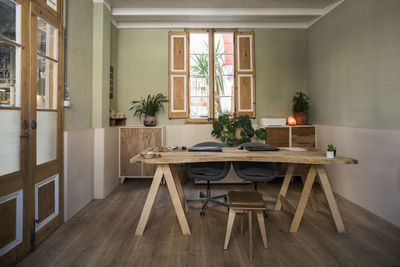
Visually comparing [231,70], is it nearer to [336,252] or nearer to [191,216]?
[191,216]

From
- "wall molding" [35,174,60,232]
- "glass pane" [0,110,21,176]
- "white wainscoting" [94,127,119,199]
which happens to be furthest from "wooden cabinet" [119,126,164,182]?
"glass pane" [0,110,21,176]

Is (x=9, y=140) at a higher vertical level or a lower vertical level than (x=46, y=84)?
lower

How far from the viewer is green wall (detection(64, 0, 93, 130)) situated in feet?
10.2

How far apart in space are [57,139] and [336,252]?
10.5ft

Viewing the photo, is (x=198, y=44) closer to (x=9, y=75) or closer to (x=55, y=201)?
(x=9, y=75)

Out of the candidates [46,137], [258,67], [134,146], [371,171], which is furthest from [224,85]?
[46,137]

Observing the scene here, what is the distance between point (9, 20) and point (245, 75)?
416 cm

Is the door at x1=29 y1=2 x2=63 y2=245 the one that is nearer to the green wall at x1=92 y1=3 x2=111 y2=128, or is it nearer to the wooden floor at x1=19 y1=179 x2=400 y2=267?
the wooden floor at x1=19 y1=179 x2=400 y2=267

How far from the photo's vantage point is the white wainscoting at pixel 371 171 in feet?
9.55

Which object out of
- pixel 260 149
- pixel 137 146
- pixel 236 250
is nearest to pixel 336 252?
pixel 236 250

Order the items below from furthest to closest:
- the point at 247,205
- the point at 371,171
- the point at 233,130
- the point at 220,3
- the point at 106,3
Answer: the point at 233,130, the point at 220,3, the point at 106,3, the point at 371,171, the point at 247,205

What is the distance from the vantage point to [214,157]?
2.59 metres

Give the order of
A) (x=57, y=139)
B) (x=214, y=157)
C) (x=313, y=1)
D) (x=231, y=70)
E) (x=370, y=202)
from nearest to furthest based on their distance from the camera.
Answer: (x=214, y=157) < (x=57, y=139) < (x=370, y=202) < (x=313, y=1) < (x=231, y=70)

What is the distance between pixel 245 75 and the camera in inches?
206
